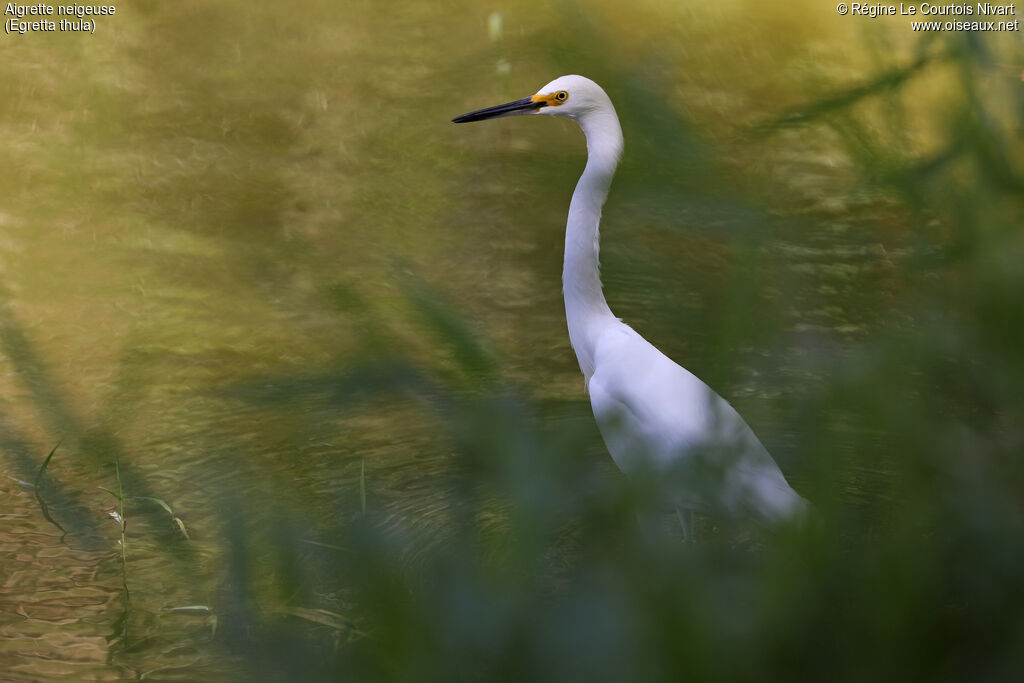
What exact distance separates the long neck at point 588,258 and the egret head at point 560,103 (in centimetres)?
2

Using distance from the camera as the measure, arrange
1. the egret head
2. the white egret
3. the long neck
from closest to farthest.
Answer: the white egret → the long neck → the egret head

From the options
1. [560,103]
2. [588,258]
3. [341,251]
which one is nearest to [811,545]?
[588,258]

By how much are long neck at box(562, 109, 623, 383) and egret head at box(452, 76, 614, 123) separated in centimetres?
2

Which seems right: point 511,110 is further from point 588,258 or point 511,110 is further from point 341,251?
point 341,251

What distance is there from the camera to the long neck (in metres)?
2.07

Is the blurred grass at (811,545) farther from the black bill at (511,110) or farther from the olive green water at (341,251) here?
the black bill at (511,110)

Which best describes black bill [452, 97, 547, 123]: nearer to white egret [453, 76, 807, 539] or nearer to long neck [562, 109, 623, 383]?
white egret [453, 76, 807, 539]

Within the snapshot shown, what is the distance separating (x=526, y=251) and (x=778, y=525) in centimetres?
337

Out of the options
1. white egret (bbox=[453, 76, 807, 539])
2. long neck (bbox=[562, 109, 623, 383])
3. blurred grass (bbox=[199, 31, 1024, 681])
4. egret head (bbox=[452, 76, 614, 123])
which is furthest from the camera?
egret head (bbox=[452, 76, 614, 123])

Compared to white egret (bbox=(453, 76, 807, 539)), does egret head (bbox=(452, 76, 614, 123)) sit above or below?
above

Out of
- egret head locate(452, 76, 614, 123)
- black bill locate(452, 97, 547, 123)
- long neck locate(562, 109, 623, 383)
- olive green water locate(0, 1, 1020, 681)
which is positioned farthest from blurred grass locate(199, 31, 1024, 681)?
black bill locate(452, 97, 547, 123)

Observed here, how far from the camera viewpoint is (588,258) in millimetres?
2154

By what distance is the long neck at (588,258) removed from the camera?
2.07m

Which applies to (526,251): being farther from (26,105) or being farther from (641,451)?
(641,451)
